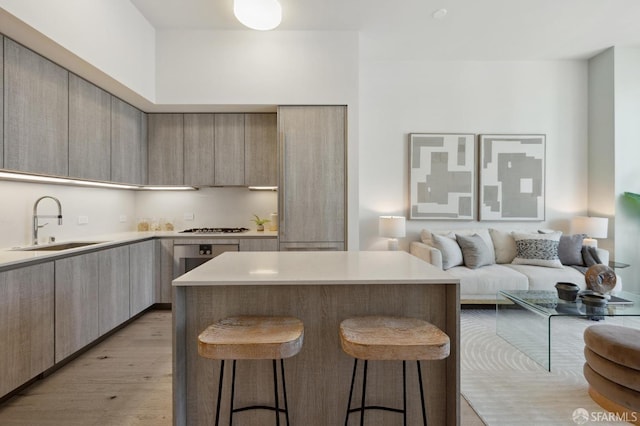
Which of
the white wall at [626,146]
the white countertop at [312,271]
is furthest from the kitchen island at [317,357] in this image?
the white wall at [626,146]

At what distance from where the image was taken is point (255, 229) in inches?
165

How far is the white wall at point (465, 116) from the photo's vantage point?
4.41m

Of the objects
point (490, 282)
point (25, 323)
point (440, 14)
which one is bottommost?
point (490, 282)

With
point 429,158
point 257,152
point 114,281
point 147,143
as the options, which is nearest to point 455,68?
point 429,158

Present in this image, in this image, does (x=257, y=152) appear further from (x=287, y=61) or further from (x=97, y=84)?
(x=97, y=84)

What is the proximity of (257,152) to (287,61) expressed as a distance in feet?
3.43

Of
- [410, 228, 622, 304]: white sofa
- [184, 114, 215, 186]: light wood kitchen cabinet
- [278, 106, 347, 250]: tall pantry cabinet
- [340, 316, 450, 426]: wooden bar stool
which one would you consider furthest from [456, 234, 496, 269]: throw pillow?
[184, 114, 215, 186]: light wood kitchen cabinet

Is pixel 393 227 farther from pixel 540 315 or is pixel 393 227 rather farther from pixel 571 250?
pixel 571 250

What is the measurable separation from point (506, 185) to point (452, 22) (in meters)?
2.19

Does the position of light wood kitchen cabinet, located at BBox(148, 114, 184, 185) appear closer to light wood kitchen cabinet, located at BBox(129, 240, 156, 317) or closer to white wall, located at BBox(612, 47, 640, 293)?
light wood kitchen cabinet, located at BBox(129, 240, 156, 317)

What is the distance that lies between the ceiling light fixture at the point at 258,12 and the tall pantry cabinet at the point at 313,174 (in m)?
1.00

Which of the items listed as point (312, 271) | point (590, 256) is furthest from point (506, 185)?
point (312, 271)

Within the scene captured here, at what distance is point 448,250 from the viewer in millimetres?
3768

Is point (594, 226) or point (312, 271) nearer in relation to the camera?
point (312, 271)
